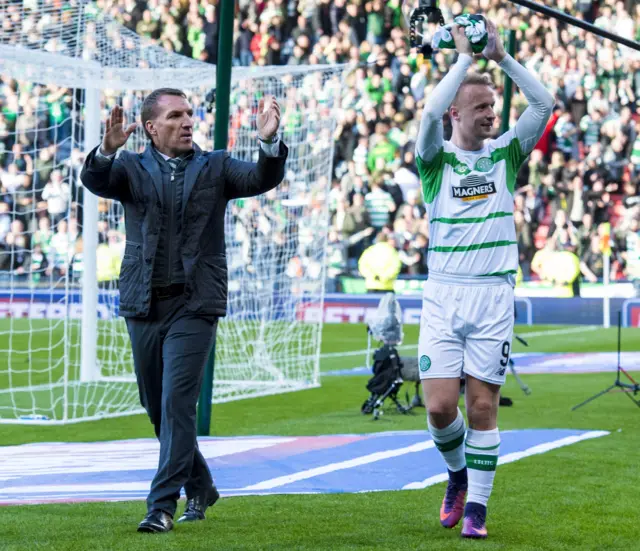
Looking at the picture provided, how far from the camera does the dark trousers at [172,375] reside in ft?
16.8

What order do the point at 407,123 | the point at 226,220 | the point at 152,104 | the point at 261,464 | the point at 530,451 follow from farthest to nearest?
1. the point at 407,123
2. the point at 226,220
3. the point at 530,451
4. the point at 261,464
5. the point at 152,104

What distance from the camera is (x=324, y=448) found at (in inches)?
324

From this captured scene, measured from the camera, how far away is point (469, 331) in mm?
5086

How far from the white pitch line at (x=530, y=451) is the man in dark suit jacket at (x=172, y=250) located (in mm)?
1681

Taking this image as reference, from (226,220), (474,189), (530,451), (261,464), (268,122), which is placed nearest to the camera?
(268,122)

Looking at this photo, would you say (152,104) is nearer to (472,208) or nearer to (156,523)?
(472,208)

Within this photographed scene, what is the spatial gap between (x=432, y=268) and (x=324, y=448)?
332cm

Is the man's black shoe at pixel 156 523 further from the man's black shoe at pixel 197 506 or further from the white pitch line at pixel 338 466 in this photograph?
the white pitch line at pixel 338 466

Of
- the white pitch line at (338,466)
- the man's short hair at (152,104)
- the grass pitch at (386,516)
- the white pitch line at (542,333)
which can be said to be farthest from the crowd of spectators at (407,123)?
the man's short hair at (152,104)

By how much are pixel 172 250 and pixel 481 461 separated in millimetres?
1595

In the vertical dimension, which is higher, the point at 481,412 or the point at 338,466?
the point at 481,412

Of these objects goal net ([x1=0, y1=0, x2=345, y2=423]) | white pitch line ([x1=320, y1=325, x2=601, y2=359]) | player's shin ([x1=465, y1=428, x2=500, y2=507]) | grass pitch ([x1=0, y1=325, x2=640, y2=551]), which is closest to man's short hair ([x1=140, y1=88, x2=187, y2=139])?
grass pitch ([x1=0, y1=325, x2=640, y2=551])

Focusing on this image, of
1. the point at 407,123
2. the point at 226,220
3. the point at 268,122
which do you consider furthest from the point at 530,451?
the point at 407,123

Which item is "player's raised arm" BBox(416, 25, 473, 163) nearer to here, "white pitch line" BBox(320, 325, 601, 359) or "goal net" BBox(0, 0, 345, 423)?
"goal net" BBox(0, 0, 345, 423)
